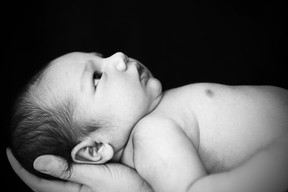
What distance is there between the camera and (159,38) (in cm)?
144

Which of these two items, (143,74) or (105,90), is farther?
(143,74)

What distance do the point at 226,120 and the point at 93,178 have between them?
54cm

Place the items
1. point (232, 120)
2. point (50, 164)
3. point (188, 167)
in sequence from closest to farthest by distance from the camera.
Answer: point (188, 167) → point (50, 164) → point (232, 120)

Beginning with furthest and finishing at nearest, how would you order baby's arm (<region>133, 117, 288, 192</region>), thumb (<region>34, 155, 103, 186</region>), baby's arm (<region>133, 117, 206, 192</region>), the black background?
the black background
thumb (<region>34, 155, 103, 186</region>)
baby's arm (<region>133, 117, 206, 192</region>)
baby's arm (<region>133, 117, 288, 192</region>)

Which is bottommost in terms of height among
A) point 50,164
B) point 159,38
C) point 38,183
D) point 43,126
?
point 38,183

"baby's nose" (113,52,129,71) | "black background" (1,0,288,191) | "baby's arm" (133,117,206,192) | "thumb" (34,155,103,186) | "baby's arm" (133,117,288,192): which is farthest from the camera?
"black background" (1,0,288,191)

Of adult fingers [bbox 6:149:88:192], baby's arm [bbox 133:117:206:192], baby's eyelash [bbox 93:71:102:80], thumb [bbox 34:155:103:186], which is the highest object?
baby's eyelash [bbox 93:71:102:80]

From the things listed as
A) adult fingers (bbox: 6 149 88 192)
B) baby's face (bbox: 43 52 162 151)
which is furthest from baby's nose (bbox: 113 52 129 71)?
adult fingers (bbox: 6 149 88 192)

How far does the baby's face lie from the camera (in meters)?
0.93

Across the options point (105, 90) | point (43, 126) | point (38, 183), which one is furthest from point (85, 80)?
point (38, 183)

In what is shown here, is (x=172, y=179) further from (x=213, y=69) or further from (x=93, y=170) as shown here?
(x=213, y=69)

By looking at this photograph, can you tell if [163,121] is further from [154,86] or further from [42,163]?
[42,163]

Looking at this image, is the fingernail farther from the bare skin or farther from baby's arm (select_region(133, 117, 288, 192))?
baby's arm (select_region(133, 117, 288, 192))

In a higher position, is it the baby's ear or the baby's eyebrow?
the baby's eyebrow
